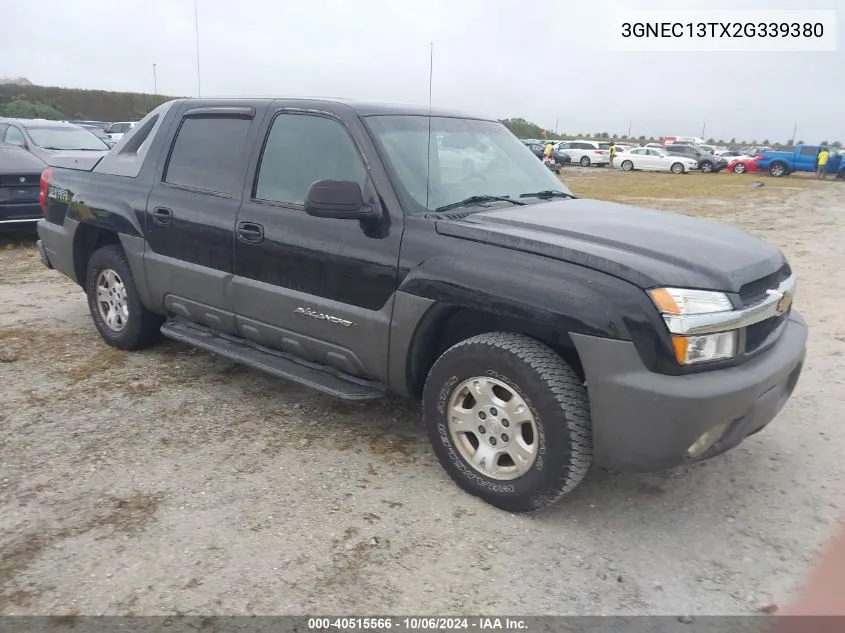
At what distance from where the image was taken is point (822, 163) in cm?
3055

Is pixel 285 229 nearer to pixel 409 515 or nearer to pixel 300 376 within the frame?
pixel 300 376

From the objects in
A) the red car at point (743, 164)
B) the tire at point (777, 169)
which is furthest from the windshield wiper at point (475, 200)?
the red car at point (743, 164)

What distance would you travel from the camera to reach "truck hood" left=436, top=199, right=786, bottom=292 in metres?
2.79

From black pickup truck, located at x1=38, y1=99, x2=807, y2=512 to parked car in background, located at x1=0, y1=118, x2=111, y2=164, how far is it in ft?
24.6

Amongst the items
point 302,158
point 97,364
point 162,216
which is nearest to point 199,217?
point 162,216

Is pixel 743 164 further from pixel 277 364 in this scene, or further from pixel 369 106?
pixel 277 364

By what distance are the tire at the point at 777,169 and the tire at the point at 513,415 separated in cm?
3432

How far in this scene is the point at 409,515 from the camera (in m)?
3.10

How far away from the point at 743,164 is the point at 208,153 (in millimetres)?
35890

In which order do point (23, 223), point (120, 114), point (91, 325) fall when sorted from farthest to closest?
1. point (120, 114)
2. point (23, 223)
3. point (91, 325)

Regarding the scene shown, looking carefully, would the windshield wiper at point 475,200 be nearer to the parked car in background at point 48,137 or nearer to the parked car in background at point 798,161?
the parked car in background at point 48,137

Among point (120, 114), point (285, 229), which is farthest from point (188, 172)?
point (120, 114)

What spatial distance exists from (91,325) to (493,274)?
424cm

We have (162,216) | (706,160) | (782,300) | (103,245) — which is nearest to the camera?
(782,300)
